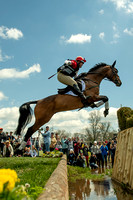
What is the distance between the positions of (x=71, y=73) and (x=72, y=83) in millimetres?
383

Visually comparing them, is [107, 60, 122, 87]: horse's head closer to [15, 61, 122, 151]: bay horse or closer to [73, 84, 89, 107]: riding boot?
[15, 61, 122, 151]: bay horse

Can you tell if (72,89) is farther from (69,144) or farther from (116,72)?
(69,144)

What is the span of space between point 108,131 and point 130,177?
5834 cm

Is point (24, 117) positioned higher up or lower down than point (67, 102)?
lower down

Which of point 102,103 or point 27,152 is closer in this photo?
point 102,103

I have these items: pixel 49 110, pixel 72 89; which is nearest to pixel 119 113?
pixel 72 89

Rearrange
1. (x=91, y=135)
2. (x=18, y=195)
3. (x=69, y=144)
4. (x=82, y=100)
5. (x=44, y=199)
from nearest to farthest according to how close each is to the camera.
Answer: (x=18, y=195)
(x=44, y=199)
(x=82, y=100)
(x=69, y=144)
(x=91, y=135)

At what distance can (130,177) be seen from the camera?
470 centimetres

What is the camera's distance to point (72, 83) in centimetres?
675

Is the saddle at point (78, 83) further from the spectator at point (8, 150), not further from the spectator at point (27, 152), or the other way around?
the spectator at point (27, 152)

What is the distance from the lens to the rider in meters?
6.66

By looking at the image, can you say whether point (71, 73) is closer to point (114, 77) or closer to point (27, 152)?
point (114, 77)

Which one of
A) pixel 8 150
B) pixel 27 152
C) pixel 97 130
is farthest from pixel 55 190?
pixel 97 130

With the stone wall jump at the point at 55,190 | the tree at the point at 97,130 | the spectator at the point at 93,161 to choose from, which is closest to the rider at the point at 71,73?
the stone wall jump at the point at 55,190
